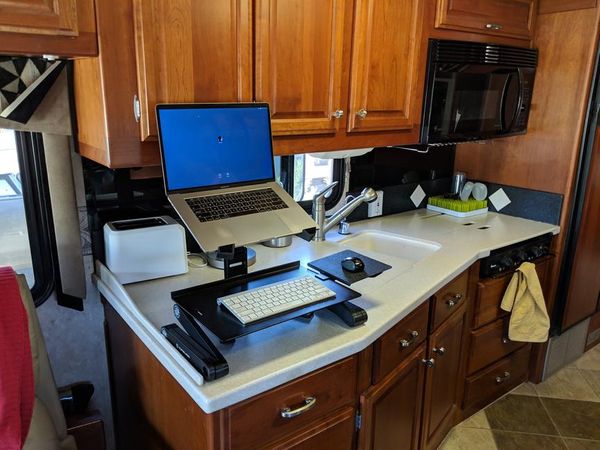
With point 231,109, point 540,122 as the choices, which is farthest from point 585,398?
point 231,109

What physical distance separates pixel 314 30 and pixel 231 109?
16.5 inches

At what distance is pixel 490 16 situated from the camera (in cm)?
212

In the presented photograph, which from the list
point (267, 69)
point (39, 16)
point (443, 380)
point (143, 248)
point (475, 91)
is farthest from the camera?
point (475, 91)

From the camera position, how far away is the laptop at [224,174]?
1.32 m

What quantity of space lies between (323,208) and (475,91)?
2.86 ft

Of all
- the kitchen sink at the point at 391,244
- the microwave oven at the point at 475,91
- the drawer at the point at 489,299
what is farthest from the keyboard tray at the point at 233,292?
the drawer at the point at 489,299

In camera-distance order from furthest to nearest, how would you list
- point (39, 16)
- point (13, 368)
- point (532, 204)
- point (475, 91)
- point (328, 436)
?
point (532, 204) < point (475, 91) < point (328, 436) < point (13, 368) < point (39, 16)

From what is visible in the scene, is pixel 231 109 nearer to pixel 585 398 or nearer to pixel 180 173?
pixel 180 173

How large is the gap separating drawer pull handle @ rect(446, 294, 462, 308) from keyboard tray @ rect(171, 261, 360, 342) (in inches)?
25.7

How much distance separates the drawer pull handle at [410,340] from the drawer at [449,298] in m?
0.14

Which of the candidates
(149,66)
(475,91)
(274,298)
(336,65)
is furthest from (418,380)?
(149,66)

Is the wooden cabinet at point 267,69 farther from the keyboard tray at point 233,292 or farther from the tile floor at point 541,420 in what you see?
the tile floor at point 541,420

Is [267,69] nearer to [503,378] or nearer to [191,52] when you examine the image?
[191,52]

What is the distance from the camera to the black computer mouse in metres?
1.54
